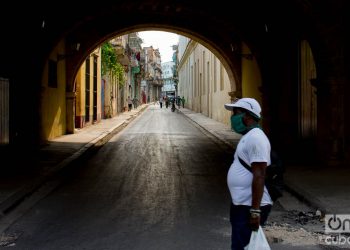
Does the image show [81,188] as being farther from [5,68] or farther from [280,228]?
[5,68]

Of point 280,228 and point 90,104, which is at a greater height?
point 90,104

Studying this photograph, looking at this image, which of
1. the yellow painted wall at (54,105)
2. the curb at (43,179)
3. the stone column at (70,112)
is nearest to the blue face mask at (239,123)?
the curb at (43,179)

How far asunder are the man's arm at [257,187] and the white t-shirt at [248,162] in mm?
47

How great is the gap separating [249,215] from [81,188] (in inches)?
252

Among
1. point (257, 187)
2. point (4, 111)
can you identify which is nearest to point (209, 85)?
point (4, 111)

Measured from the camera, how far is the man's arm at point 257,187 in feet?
12.2

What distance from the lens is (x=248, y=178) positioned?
382cm

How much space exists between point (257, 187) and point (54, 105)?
17415 mm

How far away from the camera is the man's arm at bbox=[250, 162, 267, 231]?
3.71 metres

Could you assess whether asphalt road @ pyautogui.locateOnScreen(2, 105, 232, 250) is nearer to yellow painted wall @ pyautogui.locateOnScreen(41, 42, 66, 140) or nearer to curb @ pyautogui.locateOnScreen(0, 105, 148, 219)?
curb @ pyautogui.locateOnScreen(0, 105, 148, 219)

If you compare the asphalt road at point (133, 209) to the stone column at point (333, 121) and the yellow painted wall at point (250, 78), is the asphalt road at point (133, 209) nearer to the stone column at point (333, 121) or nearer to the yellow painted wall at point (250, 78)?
the stone column at point (333, 121)

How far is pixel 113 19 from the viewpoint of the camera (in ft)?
74.1

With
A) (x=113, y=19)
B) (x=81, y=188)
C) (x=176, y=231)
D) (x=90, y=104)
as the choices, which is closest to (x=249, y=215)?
(x=176, y=231)

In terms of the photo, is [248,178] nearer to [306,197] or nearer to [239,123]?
[239,123]
